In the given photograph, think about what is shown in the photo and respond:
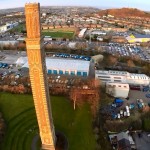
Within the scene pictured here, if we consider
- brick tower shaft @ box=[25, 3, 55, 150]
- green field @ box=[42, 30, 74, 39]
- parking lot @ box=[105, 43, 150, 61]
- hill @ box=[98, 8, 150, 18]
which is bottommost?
parking lot @ box=[105, 43, 150, 61]

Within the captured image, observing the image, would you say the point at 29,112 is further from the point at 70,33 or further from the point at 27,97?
the point at 70,33

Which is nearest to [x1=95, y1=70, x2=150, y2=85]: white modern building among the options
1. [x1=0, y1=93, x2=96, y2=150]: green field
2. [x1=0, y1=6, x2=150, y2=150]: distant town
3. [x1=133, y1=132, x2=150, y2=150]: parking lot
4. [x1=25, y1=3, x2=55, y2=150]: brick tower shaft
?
[x1=0, y1=6, x2=150, y2=150]: distant town

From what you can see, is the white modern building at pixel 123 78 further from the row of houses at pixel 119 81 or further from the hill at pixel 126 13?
the hill at pixel 126 13

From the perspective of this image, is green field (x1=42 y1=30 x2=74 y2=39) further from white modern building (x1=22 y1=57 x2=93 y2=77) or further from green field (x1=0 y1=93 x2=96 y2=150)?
green field (x1=0 y1=93 x2=96 y2=150)

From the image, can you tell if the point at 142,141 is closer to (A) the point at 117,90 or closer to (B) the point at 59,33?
(A) the point at 117,90

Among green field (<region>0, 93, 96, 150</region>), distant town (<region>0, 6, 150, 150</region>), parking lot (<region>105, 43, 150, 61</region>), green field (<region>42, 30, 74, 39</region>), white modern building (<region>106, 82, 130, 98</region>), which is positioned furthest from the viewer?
green field (<region>42, 30, 74, 39</region>)

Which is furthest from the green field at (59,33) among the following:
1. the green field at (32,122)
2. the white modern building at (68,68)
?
the green field at (32,122)
